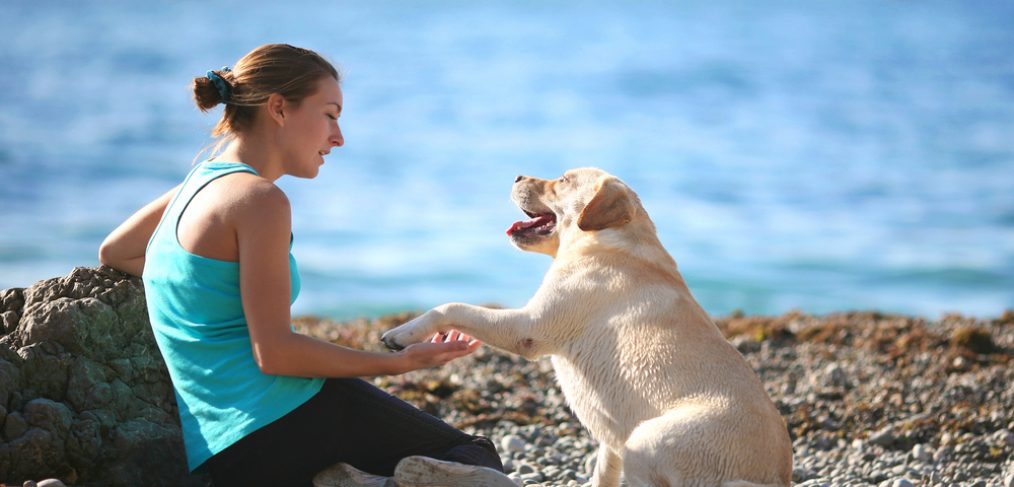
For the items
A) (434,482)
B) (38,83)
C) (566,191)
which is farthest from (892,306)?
(38,83)

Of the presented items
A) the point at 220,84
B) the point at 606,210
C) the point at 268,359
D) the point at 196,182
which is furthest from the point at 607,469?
the point at 220,84

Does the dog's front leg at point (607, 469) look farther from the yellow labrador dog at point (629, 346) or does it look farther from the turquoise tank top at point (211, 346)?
the turquoise tank top at point (211, 346)

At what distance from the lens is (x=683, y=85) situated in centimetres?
2872

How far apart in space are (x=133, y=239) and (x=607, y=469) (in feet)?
6.79

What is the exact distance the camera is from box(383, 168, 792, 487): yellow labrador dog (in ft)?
11.8

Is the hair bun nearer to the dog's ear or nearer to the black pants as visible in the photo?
the black pants

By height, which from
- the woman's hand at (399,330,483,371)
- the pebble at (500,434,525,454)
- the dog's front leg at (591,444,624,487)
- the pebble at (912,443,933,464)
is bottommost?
the pebble at (912,443,933,464)

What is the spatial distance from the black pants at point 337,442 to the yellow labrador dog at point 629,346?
1.47 ft

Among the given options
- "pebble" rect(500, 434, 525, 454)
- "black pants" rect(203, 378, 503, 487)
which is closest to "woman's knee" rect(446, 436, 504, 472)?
"black pants" rect(203, 378, 503, 487)

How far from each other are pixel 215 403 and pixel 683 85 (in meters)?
26.3

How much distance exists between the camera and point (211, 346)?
3.45m

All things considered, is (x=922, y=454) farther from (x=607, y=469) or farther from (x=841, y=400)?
(x=607, y=469)

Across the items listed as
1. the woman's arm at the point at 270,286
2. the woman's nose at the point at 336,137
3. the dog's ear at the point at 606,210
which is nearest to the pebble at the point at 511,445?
the dog's ear at the point at 606,210

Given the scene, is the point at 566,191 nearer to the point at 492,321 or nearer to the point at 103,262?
the point at 492,321
